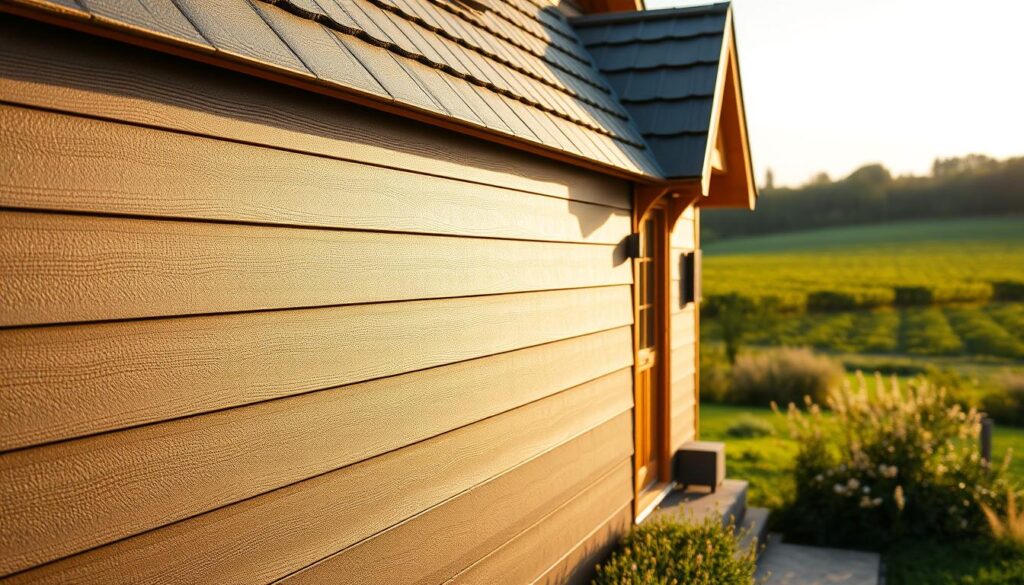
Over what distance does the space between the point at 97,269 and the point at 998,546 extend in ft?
25.8

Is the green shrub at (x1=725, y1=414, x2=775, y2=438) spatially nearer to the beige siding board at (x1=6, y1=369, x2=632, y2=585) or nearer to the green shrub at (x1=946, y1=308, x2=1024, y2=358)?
the beige siding board at (x1=6, y1=369, x2=632, y2=585)

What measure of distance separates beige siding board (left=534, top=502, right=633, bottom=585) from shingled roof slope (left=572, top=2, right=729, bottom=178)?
237cm

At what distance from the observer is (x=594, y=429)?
5059 mm

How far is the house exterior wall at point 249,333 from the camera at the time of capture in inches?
70.2

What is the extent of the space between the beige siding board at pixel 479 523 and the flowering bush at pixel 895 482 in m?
3.58

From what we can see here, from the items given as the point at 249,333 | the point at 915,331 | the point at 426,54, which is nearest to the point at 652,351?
the point at 426,54

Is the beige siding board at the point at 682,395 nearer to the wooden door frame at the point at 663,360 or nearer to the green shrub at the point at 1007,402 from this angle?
the wooden door frame at the point at 663,360

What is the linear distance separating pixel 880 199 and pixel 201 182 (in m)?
63.9

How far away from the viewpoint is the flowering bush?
25.5ft

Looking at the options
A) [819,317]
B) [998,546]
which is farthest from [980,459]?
[819,317]

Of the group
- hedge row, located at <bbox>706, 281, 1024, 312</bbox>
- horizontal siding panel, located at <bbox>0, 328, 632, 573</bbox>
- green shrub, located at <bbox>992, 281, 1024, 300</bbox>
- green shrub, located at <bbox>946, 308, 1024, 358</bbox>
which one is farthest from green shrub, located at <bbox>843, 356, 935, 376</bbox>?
horizontal siding panel, located at <bbox>0, 328, 632, 573</bbox>

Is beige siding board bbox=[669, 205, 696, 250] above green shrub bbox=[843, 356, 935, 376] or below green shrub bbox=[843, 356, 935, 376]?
above

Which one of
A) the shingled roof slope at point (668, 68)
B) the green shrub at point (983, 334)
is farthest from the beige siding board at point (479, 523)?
the green shrub at point (983, 334)

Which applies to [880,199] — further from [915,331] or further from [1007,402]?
[1007,402]
